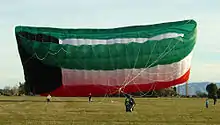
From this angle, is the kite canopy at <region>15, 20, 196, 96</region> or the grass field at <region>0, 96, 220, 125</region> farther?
the kite canopy at <region>15, 20, 196, 96</region>

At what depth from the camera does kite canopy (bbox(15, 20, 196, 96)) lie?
2497 cm

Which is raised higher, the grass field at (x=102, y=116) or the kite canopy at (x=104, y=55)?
the kite canopy at (x=104, y=55)

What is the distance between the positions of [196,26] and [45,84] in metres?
8.67

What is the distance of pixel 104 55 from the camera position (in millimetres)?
25156

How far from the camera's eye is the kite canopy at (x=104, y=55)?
25.0 m

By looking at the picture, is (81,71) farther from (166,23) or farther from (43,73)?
(166,23)

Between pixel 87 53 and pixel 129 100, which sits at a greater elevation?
pixel 87 53

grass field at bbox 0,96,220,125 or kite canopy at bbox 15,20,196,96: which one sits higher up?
kite canopy at bbox 15,20,196,96

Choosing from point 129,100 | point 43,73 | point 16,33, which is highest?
point 16,33

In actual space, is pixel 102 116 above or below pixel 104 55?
below

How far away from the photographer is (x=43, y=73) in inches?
1001

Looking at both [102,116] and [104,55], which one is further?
[104,55]

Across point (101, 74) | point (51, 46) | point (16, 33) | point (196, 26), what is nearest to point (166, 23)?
point (196, 26)

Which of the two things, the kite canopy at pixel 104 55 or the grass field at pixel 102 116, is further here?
the kite canopy at pixel 104 55
